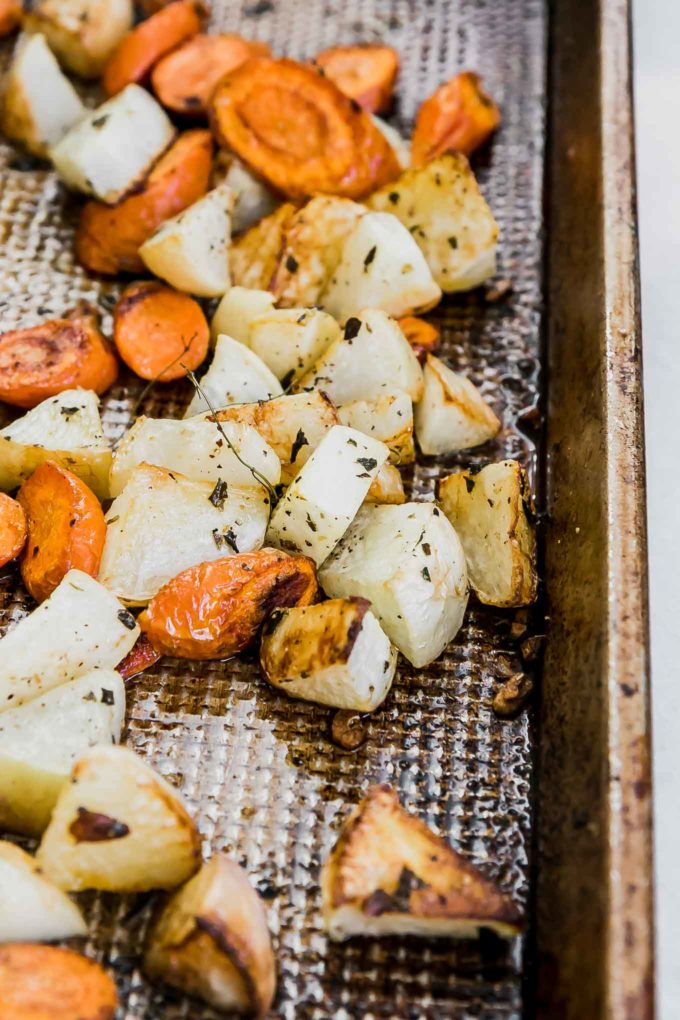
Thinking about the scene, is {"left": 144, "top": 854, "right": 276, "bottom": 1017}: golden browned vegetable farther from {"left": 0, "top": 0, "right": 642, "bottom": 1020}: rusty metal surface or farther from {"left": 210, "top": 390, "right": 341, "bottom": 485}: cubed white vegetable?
{"left": 210, "top": 390, "right": 341, "bottom": 485}: cubed white vegetable

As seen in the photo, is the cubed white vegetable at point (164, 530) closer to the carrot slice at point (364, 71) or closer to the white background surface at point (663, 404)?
the white background surface at point (663, 404)

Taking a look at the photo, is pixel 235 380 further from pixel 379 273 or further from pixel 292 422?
pixel 379 273

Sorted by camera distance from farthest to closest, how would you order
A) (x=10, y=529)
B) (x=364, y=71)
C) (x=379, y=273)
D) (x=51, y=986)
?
(x=364, y=71)
(x=379, y=273)
(x=10, y=529)
(x=51, y=986)

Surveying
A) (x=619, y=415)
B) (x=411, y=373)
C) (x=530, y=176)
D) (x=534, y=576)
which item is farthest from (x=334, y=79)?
(x=534, y=576)

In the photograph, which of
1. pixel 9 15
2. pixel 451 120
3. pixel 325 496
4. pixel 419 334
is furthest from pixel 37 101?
pixel 325 496

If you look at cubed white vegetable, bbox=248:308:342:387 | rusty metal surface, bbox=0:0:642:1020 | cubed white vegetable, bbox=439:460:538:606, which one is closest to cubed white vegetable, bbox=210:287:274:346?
cubed white vegetable, bbox=248:308:342:387
